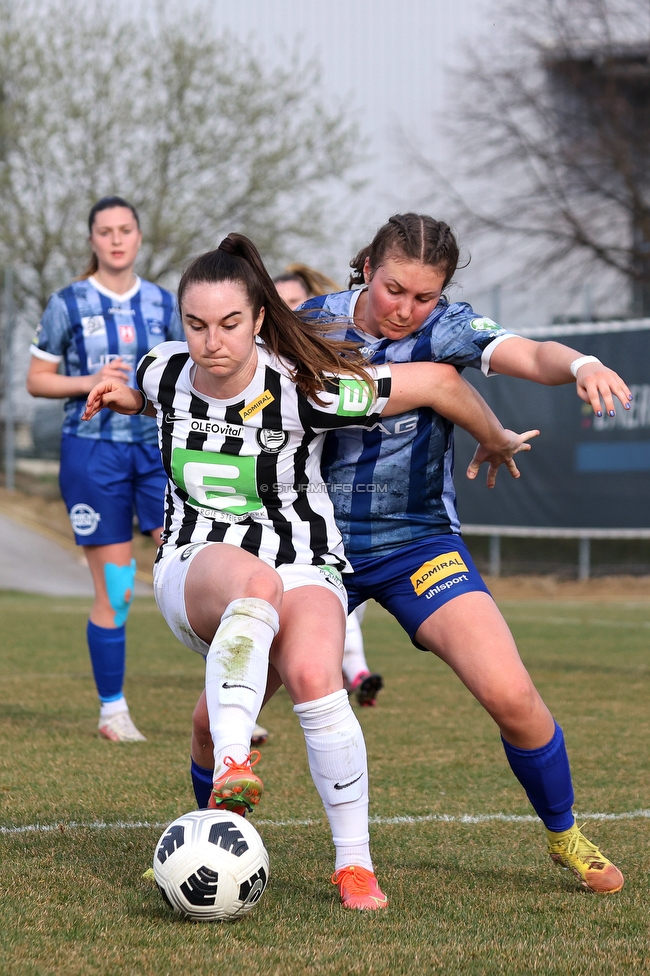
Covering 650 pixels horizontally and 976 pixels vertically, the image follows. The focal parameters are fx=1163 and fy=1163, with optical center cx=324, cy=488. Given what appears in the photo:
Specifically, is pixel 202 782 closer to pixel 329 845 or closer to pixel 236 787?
pixel 329 845

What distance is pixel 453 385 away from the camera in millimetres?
3131

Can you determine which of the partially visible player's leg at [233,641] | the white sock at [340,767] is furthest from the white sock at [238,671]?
the white sock at [340,767]

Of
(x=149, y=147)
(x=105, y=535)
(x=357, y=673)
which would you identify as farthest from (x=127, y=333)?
(x=149, y=147)

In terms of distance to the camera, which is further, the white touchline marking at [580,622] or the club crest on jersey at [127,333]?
the white touchline marking at [580,622]

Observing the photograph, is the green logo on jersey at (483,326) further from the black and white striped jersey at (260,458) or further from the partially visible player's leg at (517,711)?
the partially visible player's leg at (517,711)

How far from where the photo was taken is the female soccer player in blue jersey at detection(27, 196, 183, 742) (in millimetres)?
5316

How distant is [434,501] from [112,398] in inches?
37.3

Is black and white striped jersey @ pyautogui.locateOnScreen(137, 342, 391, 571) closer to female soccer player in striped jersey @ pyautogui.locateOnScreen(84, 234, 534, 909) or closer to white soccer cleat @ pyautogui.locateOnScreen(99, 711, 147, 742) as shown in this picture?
female soccer player in striped jersey @ pyautogui.locateOnScreen(84, 234, 534, 909)

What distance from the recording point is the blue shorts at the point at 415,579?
3.10 meters

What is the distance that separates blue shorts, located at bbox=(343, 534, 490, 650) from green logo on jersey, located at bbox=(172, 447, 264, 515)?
39cm

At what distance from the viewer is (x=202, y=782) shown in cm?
317

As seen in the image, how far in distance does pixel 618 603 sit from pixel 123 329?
35.6ft

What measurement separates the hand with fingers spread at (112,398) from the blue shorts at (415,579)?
0.76 meters

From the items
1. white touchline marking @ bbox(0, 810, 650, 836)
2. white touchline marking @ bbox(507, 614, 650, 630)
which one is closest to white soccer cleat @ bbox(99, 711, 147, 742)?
white touchline marking @ bbox(0, 810, 650, 836)
